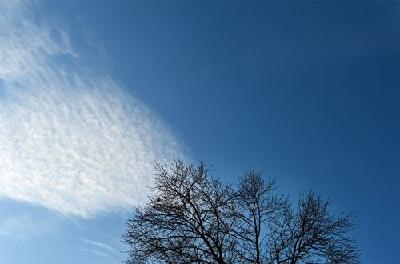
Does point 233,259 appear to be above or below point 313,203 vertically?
below

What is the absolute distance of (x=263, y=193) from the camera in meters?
23.9

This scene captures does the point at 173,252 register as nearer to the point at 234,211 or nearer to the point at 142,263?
the point at 142,263

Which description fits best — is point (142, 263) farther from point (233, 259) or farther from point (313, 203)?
point (313, 203)

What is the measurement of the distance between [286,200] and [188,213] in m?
4.48

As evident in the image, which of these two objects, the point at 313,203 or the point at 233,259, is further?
the point at 313,203

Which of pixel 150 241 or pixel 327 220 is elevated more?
pixel 327 220

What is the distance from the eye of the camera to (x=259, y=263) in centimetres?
2156

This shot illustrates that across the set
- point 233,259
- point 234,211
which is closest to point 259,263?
point 233,259

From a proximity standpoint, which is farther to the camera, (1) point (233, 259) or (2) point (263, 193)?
(2) point (263, 193)

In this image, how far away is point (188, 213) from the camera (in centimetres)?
2258

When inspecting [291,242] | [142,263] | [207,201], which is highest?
[207,201]

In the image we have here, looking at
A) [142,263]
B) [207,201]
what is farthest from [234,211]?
[142,263]

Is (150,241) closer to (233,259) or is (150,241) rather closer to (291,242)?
(233,259)

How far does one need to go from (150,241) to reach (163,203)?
1.75 meters
